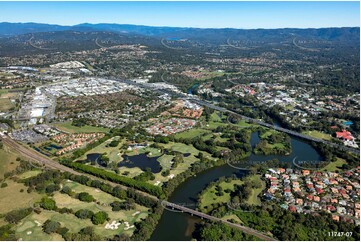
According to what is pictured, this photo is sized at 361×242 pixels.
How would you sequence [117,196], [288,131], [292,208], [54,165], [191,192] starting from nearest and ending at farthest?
[292,208], [117,196], [191,192], [54,165], [288,131]

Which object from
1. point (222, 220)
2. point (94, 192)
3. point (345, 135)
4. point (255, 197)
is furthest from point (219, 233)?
point (345, 135)

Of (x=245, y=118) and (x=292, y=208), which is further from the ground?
(x=245, y=118)

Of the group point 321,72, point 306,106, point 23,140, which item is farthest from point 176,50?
point 23,140

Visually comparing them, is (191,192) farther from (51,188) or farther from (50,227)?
(51,188)

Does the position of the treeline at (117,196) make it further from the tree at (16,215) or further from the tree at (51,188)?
the tree at (16,215)

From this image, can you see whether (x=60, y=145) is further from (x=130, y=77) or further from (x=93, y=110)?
(x=130, y=77)

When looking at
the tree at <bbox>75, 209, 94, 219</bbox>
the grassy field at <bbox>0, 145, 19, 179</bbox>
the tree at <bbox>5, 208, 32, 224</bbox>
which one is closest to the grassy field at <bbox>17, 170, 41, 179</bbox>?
the grassy field at <bbox>0, 145, 19, 179</bbox>
